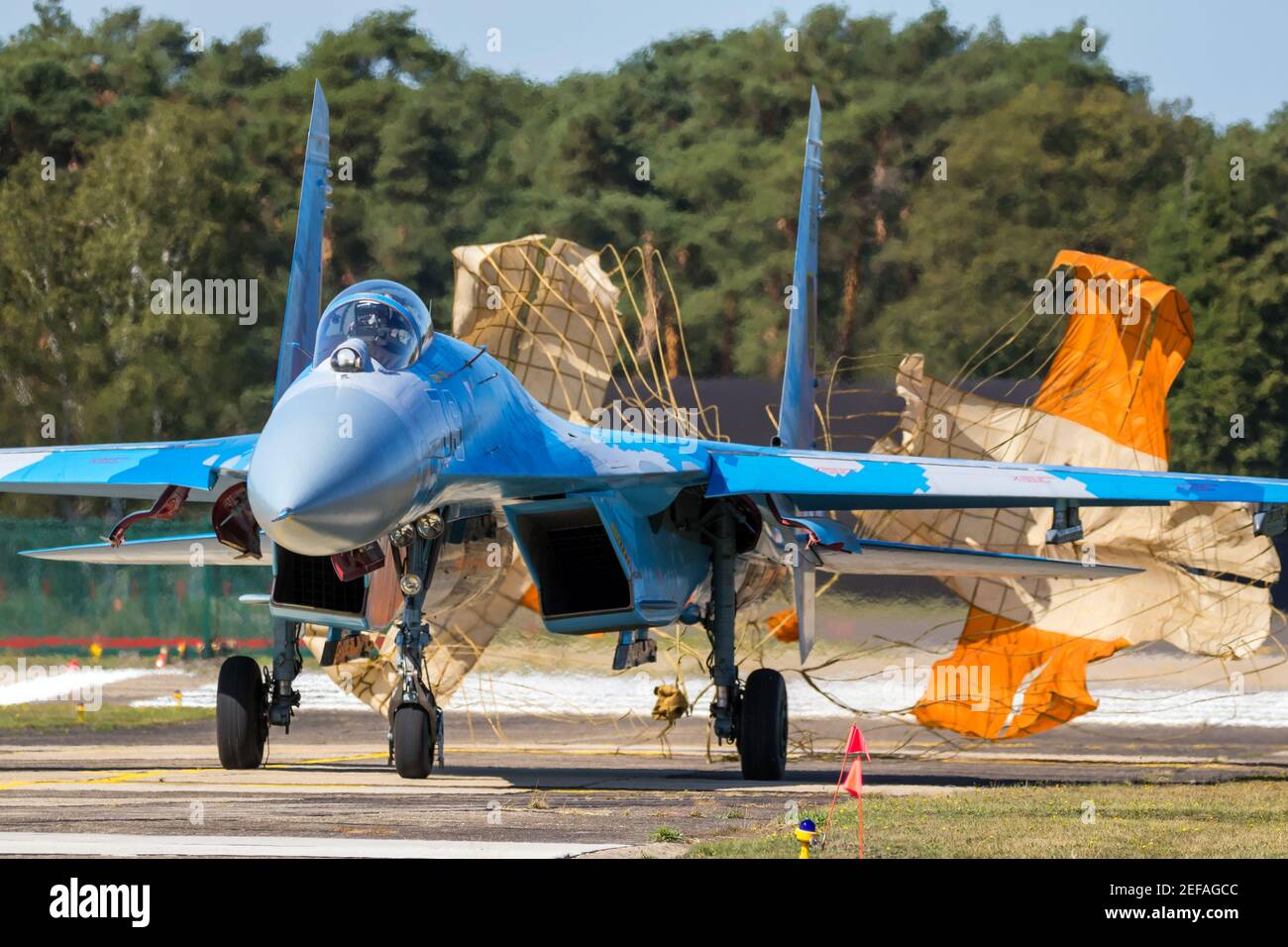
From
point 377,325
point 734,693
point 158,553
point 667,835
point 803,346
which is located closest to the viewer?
point 667,835

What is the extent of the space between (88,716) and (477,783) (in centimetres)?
869

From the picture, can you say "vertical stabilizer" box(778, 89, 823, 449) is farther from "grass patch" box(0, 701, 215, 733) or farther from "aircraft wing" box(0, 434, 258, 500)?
"grass patch" box(0, 701, 215, 733)

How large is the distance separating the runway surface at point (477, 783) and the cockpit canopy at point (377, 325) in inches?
107

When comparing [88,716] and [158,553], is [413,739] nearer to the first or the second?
[158,553]

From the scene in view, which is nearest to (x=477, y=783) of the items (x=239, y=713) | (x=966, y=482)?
(x=239, y=713)

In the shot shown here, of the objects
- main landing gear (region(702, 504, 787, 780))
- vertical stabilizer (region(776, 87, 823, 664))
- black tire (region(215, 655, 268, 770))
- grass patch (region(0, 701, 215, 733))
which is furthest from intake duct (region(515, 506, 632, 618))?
grass patch (region(0, 701, 215, 733))

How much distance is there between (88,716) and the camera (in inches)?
836

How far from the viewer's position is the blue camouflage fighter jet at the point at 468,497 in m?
10.8

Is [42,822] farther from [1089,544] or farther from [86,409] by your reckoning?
[86,409]

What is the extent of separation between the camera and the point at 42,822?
10.2 metres

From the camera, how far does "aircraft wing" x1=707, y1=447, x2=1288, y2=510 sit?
1373cm

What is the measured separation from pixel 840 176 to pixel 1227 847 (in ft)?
97.2

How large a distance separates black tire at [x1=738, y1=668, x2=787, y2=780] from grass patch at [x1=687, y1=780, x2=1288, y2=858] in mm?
1984

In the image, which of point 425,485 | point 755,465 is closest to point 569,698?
point 755,465
